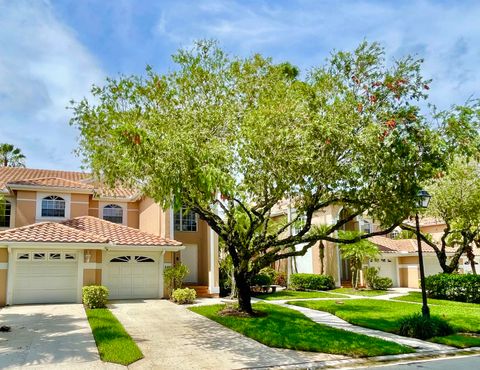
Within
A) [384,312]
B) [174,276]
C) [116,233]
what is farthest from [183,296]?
[384,312]

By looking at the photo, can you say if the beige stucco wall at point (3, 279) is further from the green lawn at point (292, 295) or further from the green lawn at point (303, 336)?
the green lawn at point (292, 295)

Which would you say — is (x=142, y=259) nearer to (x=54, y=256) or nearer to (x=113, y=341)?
(x=54, y=256)

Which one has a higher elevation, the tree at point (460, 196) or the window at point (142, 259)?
the tree at point (460, 196)

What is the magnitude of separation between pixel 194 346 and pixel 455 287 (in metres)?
18.8

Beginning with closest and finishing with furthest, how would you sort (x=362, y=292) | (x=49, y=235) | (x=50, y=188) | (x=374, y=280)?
(x=49, y=235) → (x=50, y=188) → (x=362, y=292) → (x=374, y=280)

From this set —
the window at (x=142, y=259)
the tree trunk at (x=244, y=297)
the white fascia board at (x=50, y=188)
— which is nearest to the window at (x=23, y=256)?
the window at (x=142, y=259)

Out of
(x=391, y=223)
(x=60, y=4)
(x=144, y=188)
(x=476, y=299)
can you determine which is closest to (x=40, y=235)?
(x=144, y=188)

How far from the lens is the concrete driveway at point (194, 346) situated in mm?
10484

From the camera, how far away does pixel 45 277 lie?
68.9 feet

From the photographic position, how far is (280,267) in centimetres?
3400

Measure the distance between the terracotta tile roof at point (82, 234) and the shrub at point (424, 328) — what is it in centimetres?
1262

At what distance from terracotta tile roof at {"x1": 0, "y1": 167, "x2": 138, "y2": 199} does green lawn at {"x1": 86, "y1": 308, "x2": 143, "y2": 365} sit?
8.12 meters

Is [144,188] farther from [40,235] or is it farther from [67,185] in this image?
[67,185]

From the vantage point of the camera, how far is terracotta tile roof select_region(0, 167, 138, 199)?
2566 centimetres
